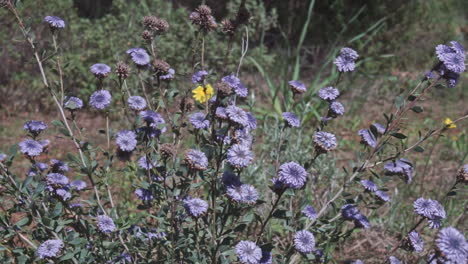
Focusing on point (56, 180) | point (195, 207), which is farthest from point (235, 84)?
point (56, 180)

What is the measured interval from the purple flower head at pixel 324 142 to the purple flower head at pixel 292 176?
0.23 metres

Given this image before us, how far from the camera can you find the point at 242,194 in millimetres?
1504

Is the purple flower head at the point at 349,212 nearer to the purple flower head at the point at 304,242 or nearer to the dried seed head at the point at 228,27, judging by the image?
the purple flower head at the point at 304,242

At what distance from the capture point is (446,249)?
49.3 inches

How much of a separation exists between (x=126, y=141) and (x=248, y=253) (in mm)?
611

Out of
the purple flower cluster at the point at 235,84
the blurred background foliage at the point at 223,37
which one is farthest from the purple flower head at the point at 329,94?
the blurred background foliage at the point at 223,37

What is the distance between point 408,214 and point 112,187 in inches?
90.5

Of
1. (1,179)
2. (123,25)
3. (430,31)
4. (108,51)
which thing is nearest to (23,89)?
(108,51)

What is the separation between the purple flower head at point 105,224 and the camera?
1.73m

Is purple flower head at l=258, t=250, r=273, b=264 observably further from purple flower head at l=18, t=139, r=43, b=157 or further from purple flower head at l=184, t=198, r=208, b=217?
purple flower head at l=18, t=139, r=43, b=157

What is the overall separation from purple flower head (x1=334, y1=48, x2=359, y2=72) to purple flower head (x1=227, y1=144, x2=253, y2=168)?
59 cm

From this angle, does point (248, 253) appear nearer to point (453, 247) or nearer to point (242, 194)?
point (242, 194)

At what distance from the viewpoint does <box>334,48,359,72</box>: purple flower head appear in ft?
5.89

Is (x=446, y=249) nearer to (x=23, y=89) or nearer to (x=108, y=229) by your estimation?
(x=108, y=229)
